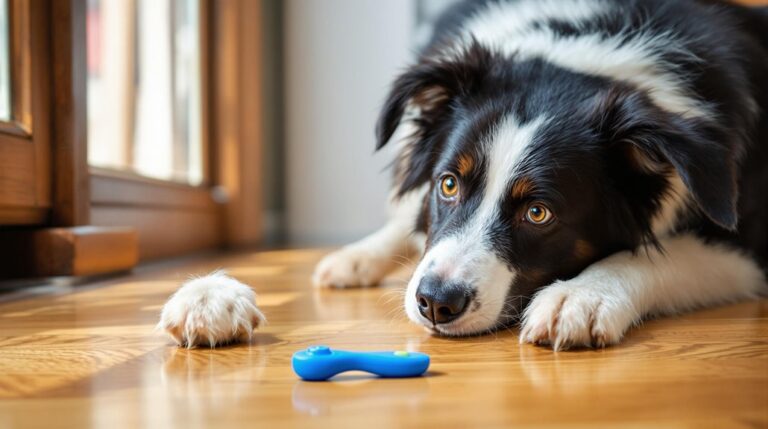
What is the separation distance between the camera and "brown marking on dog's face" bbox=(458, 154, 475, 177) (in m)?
1.86

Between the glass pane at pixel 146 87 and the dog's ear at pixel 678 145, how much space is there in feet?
6.39

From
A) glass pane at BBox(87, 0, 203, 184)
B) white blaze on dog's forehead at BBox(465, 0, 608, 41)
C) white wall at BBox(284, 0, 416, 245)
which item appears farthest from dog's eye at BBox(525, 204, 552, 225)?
white wall at BBox(284, 0, 416, 245)

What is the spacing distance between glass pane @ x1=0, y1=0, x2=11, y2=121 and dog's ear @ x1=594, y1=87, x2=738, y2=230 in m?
1.74

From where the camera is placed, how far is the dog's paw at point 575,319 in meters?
1.57

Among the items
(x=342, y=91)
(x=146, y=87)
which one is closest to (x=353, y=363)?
(x=146, y=87)

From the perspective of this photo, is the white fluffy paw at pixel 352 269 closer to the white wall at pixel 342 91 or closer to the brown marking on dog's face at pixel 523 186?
the brown marking on dog's face at pixel 523 186

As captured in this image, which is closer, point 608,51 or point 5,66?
point 608,51

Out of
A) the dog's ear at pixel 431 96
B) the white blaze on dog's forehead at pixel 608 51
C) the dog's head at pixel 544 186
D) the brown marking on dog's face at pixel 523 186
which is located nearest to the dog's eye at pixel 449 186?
the dog's head at pixel 544 186

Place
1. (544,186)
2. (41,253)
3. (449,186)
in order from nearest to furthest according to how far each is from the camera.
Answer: (544,186), (449,186), (41,253)

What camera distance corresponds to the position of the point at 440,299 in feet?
5.28

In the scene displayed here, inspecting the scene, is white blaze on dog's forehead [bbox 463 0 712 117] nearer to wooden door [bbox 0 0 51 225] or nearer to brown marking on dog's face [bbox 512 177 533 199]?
brown marking on dog's face [bbox 512 177 533 199]

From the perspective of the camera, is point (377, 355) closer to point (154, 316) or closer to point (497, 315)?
point (497, 315)

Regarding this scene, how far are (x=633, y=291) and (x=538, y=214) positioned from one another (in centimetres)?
27

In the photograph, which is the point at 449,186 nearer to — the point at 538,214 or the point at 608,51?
the point at 538,214
